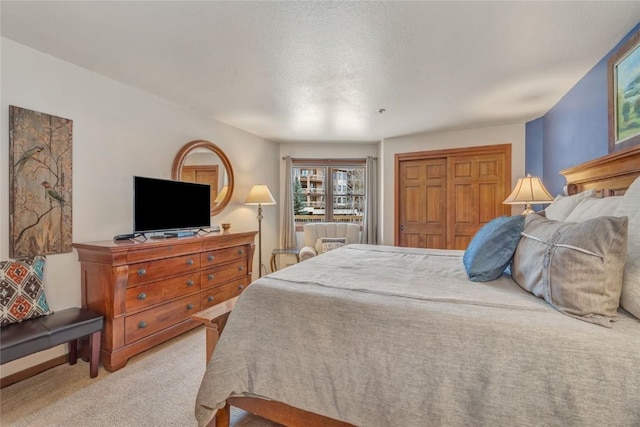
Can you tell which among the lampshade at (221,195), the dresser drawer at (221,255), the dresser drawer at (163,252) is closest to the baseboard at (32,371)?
the dresser drawer at (163,252)

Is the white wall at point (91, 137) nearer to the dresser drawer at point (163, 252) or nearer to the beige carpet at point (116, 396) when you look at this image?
the beige carpet at point (116, 396)

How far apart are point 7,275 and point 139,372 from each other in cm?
106

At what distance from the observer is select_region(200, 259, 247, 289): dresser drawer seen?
9.52 feet

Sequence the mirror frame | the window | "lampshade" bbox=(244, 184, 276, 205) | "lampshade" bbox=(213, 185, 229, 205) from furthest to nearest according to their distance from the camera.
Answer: the window, "lampshade" bbox=(244, 184, 276, 205), "lampshade" bbox=(213, 185, 229, 205), the mirror frame

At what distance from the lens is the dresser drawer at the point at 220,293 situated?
2883 mm

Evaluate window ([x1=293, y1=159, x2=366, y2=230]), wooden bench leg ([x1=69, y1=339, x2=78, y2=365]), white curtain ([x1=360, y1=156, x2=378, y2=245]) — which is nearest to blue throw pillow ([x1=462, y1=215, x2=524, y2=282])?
wooden bench leg ([x1=69, y1=339, x2=78, y2=365])

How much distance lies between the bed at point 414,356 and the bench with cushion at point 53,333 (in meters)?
1.09

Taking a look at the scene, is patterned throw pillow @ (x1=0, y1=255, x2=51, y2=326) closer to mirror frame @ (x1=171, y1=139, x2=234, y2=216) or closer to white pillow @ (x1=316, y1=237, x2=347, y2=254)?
mirror frame @ (x1=171, y1=139, x2=234, y2=216)

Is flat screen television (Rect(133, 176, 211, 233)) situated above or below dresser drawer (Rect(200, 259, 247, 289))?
above

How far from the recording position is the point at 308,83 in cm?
258

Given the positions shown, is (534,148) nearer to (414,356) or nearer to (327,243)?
(327,243)

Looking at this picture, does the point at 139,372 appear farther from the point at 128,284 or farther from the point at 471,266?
the point at 471,266

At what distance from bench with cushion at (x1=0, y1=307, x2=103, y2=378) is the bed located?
3.57 feet

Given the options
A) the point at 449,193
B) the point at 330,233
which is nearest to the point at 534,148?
the point at 449,193
